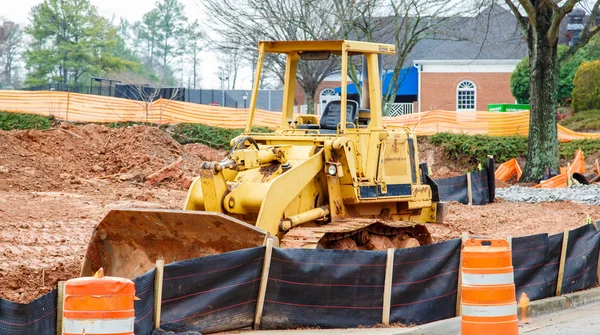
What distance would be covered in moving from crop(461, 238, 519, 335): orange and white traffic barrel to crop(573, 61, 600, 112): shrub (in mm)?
37807

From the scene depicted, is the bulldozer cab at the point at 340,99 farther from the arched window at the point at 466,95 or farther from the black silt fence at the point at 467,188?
the arched window at the point at 466,95

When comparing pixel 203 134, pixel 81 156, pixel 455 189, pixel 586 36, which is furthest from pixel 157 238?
pixel 586 36

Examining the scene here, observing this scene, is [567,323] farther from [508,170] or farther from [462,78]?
[462,78]

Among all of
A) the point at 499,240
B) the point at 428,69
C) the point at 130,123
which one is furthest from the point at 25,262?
the point at 428,69

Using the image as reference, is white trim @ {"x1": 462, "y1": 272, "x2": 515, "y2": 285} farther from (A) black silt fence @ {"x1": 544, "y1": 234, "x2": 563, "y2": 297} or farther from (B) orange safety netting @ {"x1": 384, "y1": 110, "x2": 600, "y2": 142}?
(B) orange safety netting @ {"x1": 384, "y1": 110, "x2": 600, "y2": 142}

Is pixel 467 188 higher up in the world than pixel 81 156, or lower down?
lower down

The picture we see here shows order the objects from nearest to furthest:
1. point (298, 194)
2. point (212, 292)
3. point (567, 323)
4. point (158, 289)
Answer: point (158, 289)
point (212, 292)
point (567, 323)
point (298, 194)

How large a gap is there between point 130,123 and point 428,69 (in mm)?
32858

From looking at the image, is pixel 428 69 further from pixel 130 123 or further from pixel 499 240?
pixel 499 240

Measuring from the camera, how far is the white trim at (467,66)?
6150 centimetres

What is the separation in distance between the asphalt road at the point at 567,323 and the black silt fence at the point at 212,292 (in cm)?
322

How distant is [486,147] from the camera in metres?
34.4

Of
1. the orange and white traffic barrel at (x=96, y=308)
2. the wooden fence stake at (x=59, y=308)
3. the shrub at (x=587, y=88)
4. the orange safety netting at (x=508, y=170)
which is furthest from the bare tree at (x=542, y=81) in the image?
the orange and white traffic barrel at (x=96, y=308)

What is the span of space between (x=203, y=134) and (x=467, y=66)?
33508 mm
